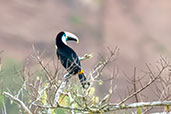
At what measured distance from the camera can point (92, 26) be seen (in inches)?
366

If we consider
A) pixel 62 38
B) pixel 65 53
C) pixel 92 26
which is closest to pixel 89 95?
pixel 65 53

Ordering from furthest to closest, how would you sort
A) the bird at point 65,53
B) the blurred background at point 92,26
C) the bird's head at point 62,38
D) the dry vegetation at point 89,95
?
the blurred background at point 92,26 → the bird's head at point 62,38 → the bird at point 65,53 → the dry vegetation at point 89,95

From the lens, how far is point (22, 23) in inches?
343

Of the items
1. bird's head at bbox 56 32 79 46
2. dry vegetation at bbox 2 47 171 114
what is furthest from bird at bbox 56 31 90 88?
dry vegetation at bbox 2 47 171 114

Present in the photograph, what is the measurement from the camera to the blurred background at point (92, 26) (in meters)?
8.59

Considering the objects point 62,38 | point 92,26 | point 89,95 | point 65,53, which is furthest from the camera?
point 92,26

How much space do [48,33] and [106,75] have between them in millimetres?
1570

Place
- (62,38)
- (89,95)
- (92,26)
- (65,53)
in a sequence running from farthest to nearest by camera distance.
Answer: (92,26) < (62,38) < (65,53) < (89,95)

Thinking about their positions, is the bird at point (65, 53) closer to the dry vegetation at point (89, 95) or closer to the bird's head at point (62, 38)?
the bird's head at point (62, 38)

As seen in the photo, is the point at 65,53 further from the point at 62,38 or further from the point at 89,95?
the point at 89,95

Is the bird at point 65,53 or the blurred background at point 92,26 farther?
the blurred background at point 92,26

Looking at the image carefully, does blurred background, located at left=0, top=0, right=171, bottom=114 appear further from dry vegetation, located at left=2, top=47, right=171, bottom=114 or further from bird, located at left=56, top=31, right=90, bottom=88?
dry vegetation, located at left=2, top=47, right=171, bottom=114

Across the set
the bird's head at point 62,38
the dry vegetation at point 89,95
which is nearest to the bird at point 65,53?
the bird's head at point 62,38

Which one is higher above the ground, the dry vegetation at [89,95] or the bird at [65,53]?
the bird at [65,53]
